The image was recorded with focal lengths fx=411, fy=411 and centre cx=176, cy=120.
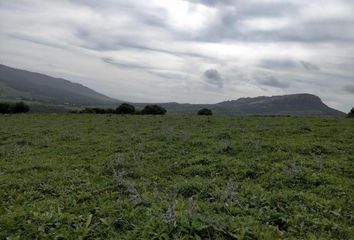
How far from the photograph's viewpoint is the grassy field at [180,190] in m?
9.83

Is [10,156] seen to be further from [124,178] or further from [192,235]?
[192,235]

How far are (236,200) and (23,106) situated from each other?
201 feet

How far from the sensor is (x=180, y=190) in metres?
13.8

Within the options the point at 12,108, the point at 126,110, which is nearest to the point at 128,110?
the point at 126,110

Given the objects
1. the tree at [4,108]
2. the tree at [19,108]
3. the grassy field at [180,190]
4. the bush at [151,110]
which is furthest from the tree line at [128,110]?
the grassy field at [180,190]

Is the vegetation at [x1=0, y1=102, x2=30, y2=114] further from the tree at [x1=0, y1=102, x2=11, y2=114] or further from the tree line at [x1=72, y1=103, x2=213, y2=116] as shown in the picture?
the tree line at [x1=72, y1=103, x2=213, y2=116]

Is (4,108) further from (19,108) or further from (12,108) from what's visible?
(19,108)


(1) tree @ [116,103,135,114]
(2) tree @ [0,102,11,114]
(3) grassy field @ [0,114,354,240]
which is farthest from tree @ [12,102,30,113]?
(3) grassy field @ [0,114,354,240]

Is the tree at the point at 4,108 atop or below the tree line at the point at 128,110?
below

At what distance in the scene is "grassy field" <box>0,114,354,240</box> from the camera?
983cm

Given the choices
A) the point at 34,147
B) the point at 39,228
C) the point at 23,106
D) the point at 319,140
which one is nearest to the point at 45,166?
the point at 34,147

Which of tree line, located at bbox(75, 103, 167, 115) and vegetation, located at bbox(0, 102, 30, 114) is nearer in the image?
tree line, located at bbox(75, 103, 167, 115)

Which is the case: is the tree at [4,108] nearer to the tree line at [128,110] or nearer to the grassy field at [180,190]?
the tree line at [128,110]

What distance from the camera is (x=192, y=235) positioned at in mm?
9242
